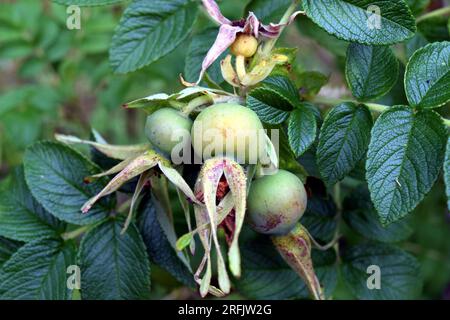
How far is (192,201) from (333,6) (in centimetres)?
62

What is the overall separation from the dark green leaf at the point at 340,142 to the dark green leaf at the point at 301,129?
39 mm

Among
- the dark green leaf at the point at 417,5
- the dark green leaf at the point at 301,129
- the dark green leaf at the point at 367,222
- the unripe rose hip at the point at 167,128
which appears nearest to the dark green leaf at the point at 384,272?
the dark green leaf at the point at 367,222

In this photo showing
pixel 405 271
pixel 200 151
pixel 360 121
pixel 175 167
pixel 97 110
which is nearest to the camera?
pixel 200 151

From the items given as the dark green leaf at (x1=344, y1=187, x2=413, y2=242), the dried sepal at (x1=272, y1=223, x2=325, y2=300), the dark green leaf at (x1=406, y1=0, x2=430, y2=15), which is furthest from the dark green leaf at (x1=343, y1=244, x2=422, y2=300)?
the dark green leaf at (x1=406, y1=0, x2=430, y2=15)

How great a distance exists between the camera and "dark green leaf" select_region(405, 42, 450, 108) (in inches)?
63.4

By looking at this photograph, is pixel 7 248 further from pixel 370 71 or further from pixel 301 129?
pixel 370 71

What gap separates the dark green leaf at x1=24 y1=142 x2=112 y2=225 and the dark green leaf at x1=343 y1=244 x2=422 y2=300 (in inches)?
32.1

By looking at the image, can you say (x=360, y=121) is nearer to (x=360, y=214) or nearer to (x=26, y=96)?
(x=360, y=214)

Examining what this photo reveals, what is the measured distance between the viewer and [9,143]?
3152mm

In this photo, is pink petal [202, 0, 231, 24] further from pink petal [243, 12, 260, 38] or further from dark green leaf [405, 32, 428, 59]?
dark green leaf [405, 32, 428, 59]

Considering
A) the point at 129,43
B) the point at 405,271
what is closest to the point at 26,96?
the point at 129,43

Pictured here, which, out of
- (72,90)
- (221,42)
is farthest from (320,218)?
(72,90)

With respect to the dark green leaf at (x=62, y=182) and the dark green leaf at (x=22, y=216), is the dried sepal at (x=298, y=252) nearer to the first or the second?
the dark green leaf at (x=62, y=182)
